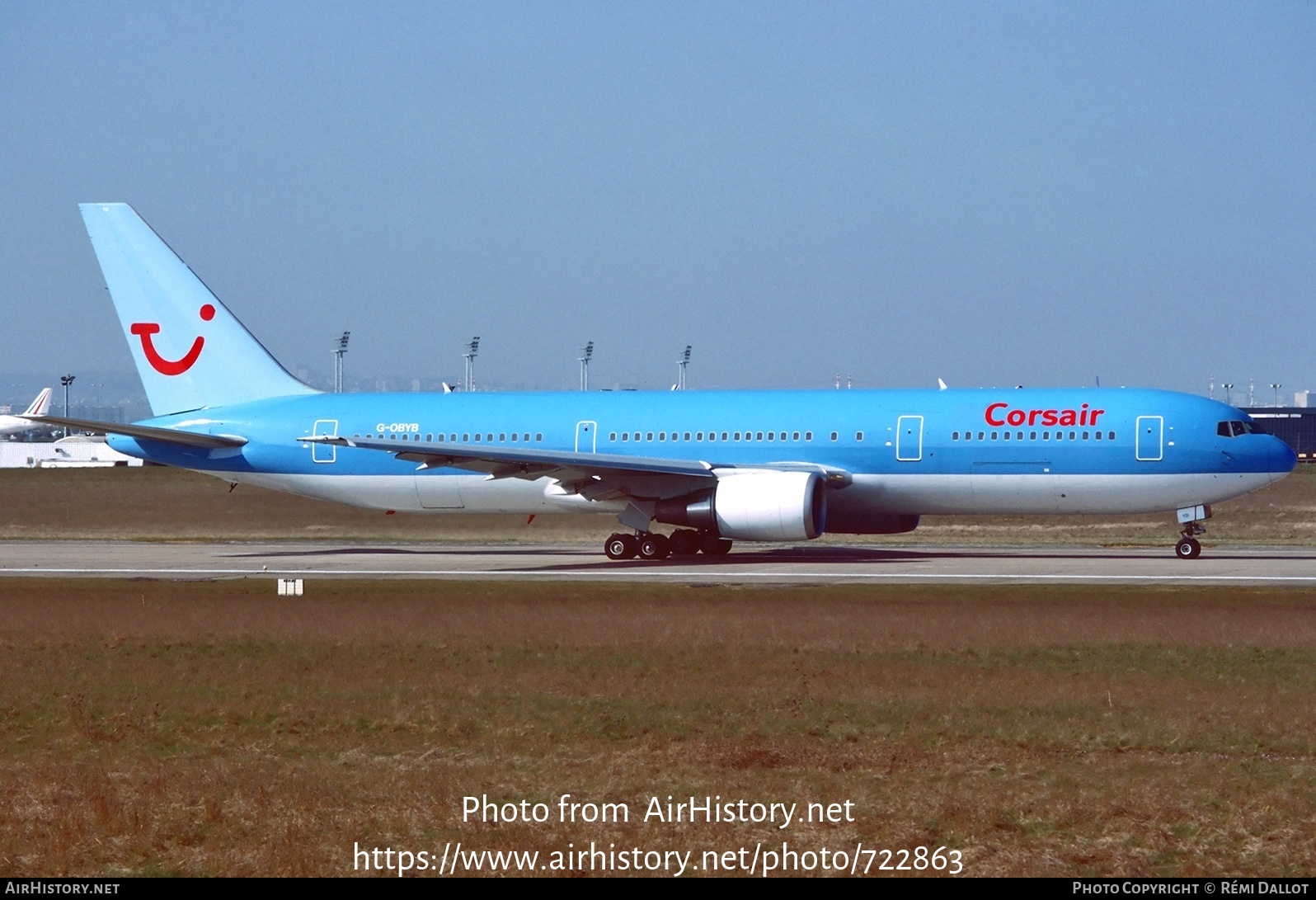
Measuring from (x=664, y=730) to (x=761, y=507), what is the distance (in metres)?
19.6

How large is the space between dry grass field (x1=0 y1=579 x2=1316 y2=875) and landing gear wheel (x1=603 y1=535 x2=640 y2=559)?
12.1 m

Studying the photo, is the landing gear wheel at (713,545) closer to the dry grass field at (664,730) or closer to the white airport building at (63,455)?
the dry grass field at (664,730)

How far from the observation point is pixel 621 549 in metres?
35.2

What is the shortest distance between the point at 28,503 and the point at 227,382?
1614 cm

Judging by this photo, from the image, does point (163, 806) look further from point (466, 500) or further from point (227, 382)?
point (227, 382)

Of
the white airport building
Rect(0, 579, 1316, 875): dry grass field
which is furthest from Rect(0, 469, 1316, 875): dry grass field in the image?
the white airport building

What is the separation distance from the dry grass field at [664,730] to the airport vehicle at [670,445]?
10.7 m

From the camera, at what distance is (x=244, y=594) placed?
2592 centimetres

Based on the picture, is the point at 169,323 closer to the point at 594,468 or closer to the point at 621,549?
the point at 594,468

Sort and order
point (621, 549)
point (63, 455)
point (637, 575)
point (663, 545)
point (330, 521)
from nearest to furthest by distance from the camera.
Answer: point (637, 575)
point (621, 549)
point (663, 545)
point (330, 521)
point (63, 455)

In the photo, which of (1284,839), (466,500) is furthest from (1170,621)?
(466,500)

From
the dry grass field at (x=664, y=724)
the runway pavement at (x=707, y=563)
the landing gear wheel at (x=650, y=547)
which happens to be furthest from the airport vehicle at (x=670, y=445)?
the dry grass field at (x=664, y=724)

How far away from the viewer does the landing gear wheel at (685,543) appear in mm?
36188

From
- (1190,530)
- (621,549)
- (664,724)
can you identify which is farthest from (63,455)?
(664,724)
